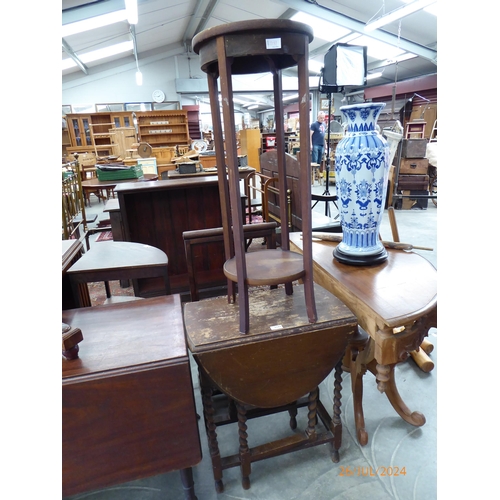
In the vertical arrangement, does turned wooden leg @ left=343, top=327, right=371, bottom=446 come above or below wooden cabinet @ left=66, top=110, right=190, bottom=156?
below

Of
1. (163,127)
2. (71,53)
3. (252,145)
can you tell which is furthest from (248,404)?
(163,127)

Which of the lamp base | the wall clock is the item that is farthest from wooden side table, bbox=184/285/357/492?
the wall clock

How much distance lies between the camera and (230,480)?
131 cm

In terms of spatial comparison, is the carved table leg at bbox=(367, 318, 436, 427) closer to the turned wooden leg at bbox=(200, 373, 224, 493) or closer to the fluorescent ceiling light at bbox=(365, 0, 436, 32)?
the turned wooden leg at bbox=(200, 373, 224, 493)

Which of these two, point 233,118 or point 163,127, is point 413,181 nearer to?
point 233,118

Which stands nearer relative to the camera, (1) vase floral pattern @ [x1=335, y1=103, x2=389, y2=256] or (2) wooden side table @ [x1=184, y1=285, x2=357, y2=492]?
(2) wooden side table @ [x1=184, y1=285, x2=357, y2=492]

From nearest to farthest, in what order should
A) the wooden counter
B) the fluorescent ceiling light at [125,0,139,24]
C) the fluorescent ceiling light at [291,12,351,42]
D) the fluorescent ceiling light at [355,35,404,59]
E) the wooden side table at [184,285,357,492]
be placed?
the wooden side table at [184,285,357,492] → the wooden counter → the fluorescent ceiling light at [125,0,139,24] → the fluorescent ceiling light at [291,12,351,42] → the fluorescent ceiling light at [355,35,404,59]

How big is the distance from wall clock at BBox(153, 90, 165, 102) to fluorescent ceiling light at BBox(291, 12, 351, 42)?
475 cm

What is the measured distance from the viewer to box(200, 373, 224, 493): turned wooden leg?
1.16 m

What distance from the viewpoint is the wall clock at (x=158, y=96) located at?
1105cm

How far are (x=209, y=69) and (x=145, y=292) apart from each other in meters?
1.89

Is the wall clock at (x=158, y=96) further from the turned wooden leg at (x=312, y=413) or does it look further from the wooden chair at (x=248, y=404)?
the turned wooden leg at (x=312, y=413)

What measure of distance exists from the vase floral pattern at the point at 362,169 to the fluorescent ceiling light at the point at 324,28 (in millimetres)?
8002

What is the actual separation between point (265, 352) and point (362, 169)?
0.72m
